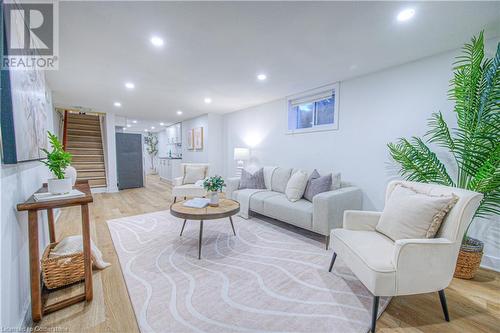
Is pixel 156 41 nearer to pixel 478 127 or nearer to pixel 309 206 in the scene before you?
pixel 309 206

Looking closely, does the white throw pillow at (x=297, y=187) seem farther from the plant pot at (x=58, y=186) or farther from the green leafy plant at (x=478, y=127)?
the plant pot at (x=58, y=186)

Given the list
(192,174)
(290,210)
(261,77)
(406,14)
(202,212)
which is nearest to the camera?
(406,14)

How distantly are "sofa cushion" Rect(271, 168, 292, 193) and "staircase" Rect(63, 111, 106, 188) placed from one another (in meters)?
5.09

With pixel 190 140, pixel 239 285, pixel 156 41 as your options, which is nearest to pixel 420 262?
pixel 239 285

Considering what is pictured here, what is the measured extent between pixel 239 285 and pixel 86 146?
631cm

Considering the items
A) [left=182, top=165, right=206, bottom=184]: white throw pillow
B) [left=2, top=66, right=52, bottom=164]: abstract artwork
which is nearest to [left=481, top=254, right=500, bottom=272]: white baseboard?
[left=2, top=66, right=52, bottom=164]: abstract artwork

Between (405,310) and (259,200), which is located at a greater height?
(259,200)

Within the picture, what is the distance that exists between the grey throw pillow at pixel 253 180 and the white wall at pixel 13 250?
9.24ft

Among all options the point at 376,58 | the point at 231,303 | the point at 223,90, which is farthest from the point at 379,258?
the point at 223,90

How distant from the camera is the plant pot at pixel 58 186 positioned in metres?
1.50

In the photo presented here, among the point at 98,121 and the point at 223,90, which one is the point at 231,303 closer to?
the point at 223,90

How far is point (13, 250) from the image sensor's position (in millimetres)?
1239

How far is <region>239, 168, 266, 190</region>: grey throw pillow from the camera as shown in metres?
3.83

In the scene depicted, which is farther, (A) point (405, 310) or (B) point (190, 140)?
(B) point (190, 140)
